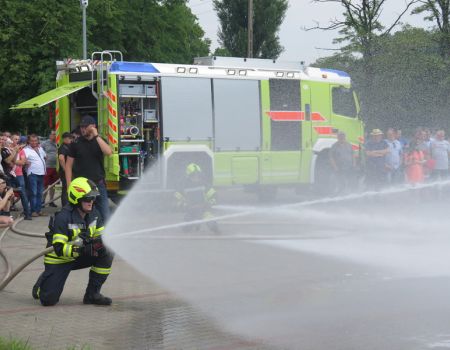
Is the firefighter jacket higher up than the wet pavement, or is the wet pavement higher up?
the firefighter jacket

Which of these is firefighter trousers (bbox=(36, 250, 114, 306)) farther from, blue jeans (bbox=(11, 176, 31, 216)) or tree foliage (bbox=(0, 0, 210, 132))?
tree foliage (bbox=(0, 0, 210, 132))

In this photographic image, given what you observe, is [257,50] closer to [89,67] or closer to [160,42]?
[160,42]

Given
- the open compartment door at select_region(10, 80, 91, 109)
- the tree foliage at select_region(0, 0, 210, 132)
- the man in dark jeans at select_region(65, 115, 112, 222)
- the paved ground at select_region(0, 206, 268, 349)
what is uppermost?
the tree foliage at select_region(0, 0, 210, 132)

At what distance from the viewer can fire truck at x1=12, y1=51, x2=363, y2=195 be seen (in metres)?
14.7

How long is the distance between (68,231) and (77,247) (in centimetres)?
21

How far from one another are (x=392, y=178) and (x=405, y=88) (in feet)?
24.1

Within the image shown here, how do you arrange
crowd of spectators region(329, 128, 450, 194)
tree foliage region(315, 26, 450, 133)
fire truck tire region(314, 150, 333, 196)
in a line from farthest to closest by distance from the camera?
tree foliage region(315, 26, 450, 133)
fire truck tire region(314, 150, 333, 196)
crowd of spectators region(329, 128, 450, 194)

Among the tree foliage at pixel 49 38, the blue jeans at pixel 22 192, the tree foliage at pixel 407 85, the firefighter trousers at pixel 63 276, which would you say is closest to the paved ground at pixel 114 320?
the firefighter trousers at pixel 63 276

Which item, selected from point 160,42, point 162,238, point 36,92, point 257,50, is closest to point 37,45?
point 36,92

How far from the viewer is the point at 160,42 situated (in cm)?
3678

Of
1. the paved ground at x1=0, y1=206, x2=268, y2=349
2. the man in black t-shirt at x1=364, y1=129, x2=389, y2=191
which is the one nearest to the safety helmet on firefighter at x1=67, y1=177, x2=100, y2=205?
the paved ground at x1=0, y1=206, x2=268, y2=349

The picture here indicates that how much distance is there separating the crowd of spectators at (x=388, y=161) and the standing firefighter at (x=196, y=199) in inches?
173

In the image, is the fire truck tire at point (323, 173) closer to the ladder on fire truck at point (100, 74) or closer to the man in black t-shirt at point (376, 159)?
the man in black t-shirt at point (376, 159)

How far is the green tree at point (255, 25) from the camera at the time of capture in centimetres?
5578
